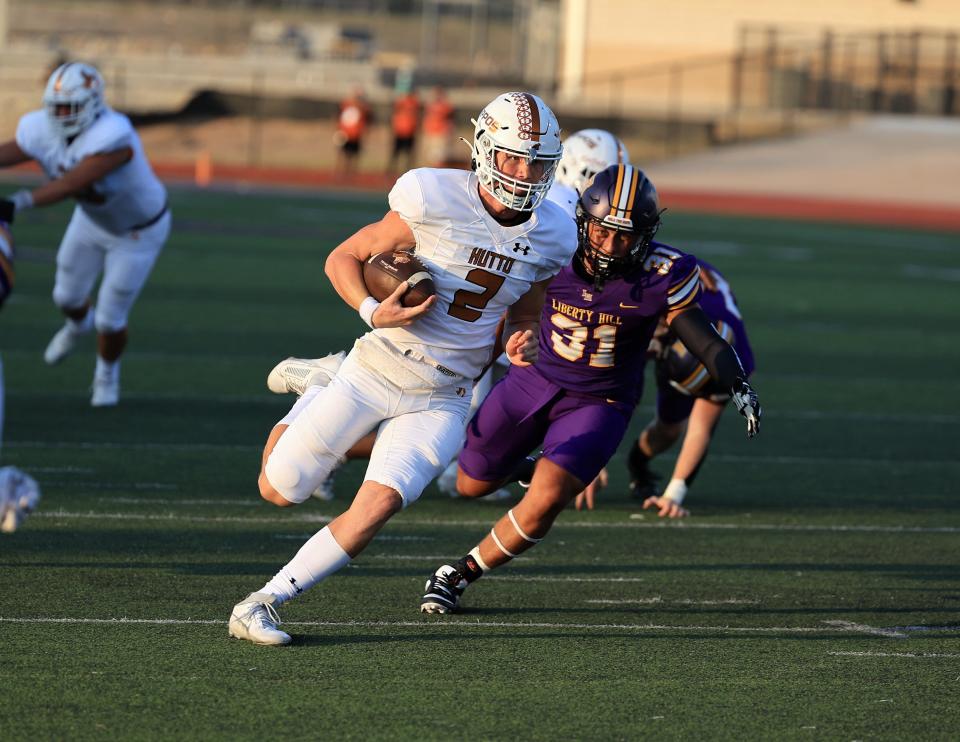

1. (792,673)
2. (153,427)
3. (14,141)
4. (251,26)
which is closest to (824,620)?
(792,673)

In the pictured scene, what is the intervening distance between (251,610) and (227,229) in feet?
52.8

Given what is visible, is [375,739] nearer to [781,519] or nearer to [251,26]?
[781,519]

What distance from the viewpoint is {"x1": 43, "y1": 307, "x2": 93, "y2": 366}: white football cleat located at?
10031 mm

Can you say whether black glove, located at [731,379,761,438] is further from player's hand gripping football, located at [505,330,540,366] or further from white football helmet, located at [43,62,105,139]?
white football helmet, located at [43,62,105,139]

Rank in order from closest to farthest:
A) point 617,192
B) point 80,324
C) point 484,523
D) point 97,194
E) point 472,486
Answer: point 617,192, point 472,486, point 484,523, point 97,194, point 80,324

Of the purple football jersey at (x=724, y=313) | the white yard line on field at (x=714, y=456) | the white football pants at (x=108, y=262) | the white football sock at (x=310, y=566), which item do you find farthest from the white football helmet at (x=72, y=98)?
the white football sock at (x=310, y=566)

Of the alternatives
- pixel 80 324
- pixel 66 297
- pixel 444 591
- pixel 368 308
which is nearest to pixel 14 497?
pixel 368 308

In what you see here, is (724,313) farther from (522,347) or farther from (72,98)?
(72,98)

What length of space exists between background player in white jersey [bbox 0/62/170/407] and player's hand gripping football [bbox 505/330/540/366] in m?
4.47

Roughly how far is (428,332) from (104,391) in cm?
468

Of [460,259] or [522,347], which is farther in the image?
[522,347]

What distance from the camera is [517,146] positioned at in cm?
514

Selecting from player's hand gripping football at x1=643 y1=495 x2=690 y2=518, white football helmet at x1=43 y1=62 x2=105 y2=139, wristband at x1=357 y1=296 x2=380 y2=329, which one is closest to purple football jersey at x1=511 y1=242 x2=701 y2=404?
wristband at x1=357 y1=296 x2=380 y2=329

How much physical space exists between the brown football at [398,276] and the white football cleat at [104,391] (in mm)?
4623
